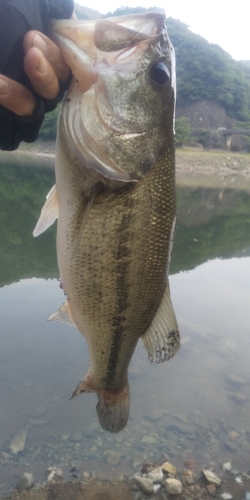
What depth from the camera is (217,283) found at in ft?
39.1

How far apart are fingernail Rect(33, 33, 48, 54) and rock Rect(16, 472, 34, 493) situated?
4274 mm

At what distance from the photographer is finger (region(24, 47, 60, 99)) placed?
1.76 meters

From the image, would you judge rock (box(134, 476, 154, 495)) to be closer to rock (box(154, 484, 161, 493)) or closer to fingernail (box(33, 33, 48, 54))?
rock (box(154, 484, 161, 493))

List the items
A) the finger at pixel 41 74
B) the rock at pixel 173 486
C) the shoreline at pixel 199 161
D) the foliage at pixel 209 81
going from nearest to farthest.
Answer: the finger at pixel 41 74 → the rock at pixel 173 486 → the shoreline at pixel 199 161 → the foliage at pixel 209 81

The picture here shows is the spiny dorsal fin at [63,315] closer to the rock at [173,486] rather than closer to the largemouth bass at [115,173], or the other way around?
the largemouth bass at [115,173]

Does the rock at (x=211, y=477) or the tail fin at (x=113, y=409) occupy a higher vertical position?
the tail fin at (x=113, y=409)

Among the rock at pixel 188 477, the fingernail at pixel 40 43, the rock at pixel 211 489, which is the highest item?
the fingernail at pixel 40 43

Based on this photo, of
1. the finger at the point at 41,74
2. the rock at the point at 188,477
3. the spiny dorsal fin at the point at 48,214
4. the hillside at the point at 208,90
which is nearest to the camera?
the finger at the point at 41,74

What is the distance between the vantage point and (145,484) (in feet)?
14.8

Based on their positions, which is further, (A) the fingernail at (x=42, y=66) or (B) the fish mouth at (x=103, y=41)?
(B) the fish mouth at (x=103, y=41)

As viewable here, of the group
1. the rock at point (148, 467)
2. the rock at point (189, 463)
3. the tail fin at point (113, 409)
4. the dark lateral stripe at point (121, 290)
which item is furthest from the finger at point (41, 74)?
the rock at point (189, 463)

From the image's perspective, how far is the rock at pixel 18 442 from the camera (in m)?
4.92

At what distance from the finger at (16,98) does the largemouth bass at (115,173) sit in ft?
0.60

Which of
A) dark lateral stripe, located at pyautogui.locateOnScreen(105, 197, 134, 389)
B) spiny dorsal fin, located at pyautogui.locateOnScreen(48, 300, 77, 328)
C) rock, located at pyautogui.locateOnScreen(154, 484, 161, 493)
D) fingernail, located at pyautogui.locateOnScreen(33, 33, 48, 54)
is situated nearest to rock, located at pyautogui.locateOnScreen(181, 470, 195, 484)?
rock, located at pyautogui.locateOnScreen(154, 484, 161, 493)
